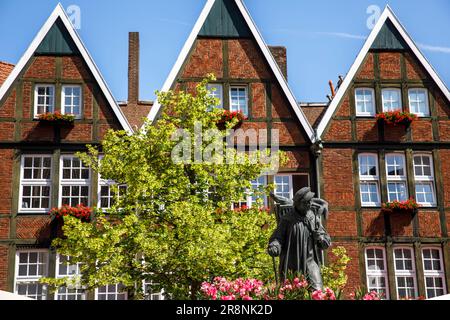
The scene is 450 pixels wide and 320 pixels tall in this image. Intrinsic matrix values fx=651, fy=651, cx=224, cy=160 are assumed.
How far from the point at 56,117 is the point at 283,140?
7238 mm

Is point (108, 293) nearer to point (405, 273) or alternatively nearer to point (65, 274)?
point (65, 274)

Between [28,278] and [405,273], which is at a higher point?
[28,278]

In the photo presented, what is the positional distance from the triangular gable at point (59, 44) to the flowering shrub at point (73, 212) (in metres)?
2.98

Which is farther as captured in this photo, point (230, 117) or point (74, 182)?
point (230, 117)

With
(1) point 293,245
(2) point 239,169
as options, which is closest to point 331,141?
(2) point 239,169

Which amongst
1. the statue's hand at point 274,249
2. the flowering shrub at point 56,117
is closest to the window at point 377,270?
the flowering shrub at point 56,117

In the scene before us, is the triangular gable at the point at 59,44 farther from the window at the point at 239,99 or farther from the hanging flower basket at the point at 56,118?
→ the window at the point at 239,99

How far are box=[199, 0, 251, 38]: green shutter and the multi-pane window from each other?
16.3ft

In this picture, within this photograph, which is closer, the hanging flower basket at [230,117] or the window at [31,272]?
the window at [31,272]

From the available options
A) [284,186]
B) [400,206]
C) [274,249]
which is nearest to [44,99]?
[284,186]

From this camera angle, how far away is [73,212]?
64.1ft

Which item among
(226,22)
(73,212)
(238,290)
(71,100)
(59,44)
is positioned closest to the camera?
(238,290)

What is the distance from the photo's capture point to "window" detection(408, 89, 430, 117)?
21.6 m

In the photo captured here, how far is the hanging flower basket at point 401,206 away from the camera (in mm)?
20062
